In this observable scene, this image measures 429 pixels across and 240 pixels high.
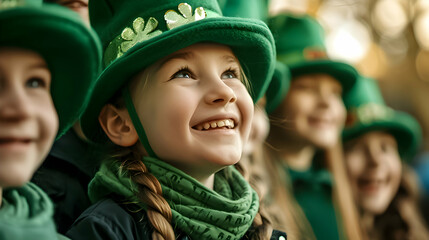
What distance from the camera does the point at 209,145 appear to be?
1713mm

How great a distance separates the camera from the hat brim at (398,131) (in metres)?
3.62

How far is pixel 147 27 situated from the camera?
1.74 m

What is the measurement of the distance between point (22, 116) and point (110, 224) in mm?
549

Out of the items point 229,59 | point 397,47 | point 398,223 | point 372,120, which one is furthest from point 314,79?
point 397,47

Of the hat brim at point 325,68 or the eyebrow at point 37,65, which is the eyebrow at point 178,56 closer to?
the eyebrow at point 37,65

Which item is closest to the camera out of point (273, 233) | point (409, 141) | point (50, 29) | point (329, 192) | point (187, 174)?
point (50, 29)

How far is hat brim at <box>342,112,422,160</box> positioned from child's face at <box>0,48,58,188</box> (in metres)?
2.75

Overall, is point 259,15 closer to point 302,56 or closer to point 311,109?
point 302,56

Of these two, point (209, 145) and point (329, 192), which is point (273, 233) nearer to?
point (209, 145)

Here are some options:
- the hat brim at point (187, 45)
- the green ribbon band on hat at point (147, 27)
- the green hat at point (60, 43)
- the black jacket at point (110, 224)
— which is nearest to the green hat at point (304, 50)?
the hat brim at point (187, 45)

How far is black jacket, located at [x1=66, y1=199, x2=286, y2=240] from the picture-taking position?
1570mm

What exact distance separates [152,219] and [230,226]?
0.26 meters

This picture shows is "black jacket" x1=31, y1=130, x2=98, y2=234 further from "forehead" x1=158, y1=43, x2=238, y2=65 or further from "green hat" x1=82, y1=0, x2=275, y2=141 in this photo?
"forehead" x1=158, y1=43, x2=238, y2=65

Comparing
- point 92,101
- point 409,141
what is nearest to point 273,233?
point 92,101
